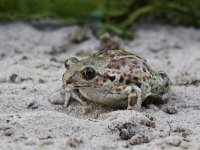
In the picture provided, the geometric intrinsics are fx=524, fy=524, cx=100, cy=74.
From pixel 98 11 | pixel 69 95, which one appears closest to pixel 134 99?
pixel 69 95

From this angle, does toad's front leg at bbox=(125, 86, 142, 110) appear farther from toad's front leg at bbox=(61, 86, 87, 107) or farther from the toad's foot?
toad's front leg at bbox=(61, 86, 87, 107)

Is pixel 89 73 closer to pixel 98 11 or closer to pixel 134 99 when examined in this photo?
pixel 134 99

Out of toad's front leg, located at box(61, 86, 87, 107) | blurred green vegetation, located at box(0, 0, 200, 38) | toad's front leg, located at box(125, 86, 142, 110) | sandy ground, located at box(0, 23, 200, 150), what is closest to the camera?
sandy ground, located at box(0, 23, 200, 150)

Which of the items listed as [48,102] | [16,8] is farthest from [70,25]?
[48,102]

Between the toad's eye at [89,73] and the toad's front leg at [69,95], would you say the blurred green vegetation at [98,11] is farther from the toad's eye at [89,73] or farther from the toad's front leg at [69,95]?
the toad's eye at [89,73]

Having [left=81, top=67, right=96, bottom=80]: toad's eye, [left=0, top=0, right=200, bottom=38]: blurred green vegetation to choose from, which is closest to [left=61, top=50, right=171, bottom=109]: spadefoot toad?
[left=81, top=67, right=96, bottom=80]: toad's eye

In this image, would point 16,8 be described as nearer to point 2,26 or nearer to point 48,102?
point 2,26
